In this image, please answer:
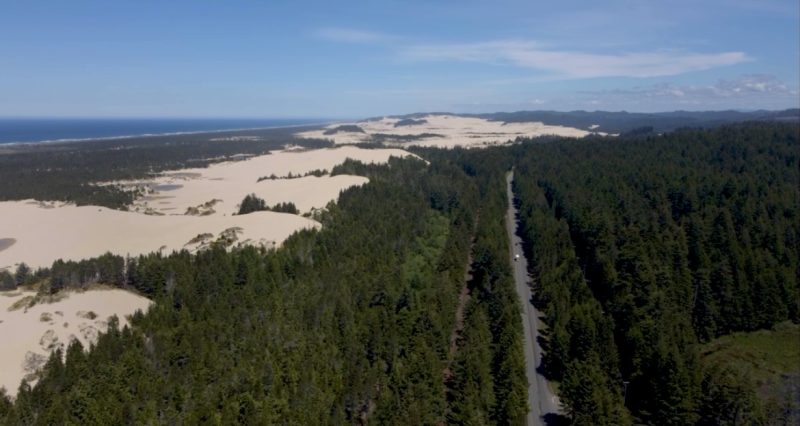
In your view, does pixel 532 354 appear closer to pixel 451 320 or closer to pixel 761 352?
pixel 451 320

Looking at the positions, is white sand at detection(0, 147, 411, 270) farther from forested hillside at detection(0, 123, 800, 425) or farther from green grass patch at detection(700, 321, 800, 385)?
green grass patch at detection(700, 321, 800, 385)

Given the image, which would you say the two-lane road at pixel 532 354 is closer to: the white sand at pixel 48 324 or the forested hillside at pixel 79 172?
the white sand at pixel 48 324

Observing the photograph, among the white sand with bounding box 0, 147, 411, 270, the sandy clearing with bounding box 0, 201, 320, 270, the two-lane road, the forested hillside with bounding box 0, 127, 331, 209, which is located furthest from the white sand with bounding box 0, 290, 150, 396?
the forested hillside with bounding box 0, 127, 331, 209

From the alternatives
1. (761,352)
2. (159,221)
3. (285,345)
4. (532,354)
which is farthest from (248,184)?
(761,352)

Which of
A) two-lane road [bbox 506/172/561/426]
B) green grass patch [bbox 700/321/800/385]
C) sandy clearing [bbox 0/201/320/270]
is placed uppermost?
sandy clearing [bbox 0/201/320/270]

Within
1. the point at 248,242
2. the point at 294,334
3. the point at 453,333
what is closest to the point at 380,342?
the point at 294,334

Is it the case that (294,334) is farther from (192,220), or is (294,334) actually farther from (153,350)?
(192,220)

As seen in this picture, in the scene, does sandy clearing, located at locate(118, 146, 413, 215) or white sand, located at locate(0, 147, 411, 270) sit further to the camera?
sandy clearing, located at locate(118, 146, 413, 215)
